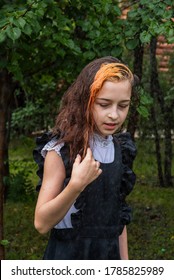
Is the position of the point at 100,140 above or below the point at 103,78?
below

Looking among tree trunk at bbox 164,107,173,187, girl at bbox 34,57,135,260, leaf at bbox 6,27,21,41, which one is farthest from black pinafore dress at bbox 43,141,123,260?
tree trunk at bbox 164,107,173,187

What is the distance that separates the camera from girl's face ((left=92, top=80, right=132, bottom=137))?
2.75 metres

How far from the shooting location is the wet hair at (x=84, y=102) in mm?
2775

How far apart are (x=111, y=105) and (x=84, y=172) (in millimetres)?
315

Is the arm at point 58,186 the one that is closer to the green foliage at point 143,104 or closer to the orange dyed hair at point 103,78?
the orange dyed hair at point 103,78

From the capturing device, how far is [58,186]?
274 centimetres

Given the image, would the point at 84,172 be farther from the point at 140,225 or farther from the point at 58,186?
the point at 140,225

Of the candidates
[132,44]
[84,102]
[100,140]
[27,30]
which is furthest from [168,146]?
[84,102]

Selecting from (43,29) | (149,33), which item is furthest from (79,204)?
(43,29)

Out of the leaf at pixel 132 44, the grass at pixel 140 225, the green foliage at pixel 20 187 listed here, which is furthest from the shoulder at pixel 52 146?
the green foliage at pixel 20 187

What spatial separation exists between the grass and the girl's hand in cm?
440

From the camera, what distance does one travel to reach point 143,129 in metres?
10.3

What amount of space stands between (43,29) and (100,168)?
238cm
